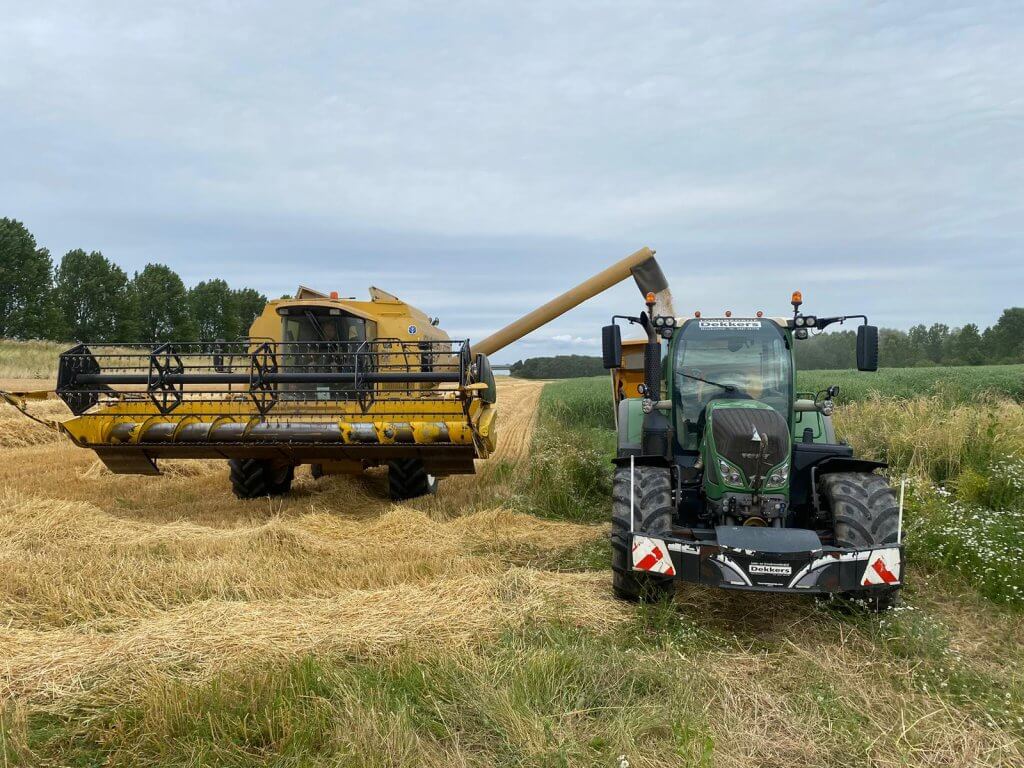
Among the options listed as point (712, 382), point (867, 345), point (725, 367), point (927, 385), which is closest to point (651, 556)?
point (712, 382)

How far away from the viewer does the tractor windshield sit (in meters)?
5.41

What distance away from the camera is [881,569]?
405 cm

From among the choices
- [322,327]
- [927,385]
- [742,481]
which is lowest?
[742,481]

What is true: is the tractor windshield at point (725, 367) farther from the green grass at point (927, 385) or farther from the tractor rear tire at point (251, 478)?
the green grass at point (927, 385)

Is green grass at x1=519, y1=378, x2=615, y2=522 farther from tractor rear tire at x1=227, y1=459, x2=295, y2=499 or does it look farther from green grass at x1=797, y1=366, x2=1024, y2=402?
green grass at x1=797, y1=366, x2=1024, y2=402

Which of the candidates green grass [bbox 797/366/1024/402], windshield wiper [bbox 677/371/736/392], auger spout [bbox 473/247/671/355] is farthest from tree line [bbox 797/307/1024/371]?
windshield wiper [bbox 677/371/736/392]

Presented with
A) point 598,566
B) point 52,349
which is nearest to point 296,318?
point 598,566

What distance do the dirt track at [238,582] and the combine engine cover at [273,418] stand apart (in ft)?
2.04

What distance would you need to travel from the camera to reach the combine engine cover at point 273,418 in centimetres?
707

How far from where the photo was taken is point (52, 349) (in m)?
33.7

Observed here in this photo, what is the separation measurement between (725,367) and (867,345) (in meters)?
0.98

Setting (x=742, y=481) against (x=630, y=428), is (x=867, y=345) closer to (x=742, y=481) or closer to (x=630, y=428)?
(x=742, y=481)

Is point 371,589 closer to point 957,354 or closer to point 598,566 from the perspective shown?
point 598,566

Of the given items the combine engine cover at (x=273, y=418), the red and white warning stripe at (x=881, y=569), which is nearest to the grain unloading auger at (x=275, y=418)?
the combine engine cover at (x=273, y=418)
